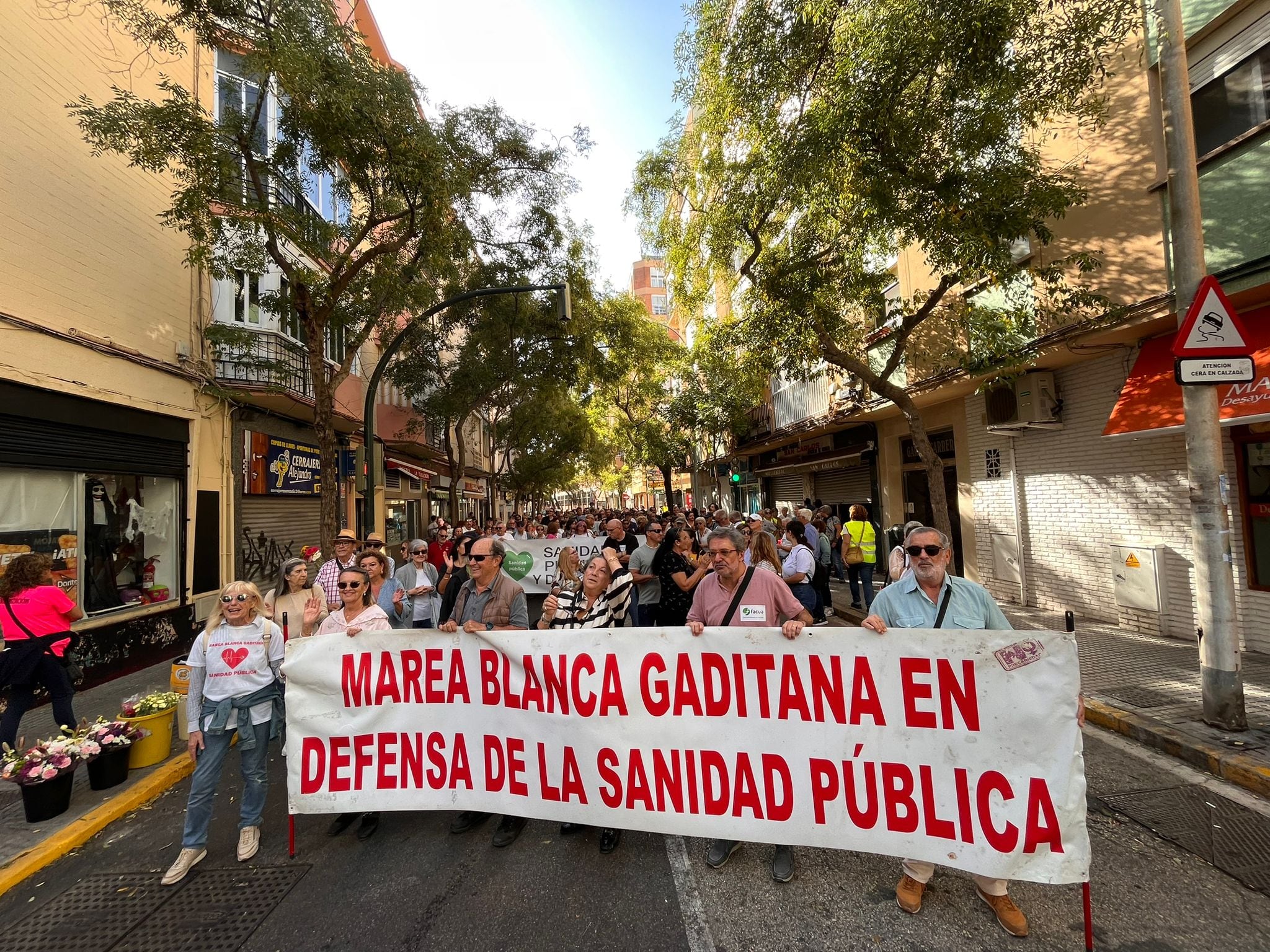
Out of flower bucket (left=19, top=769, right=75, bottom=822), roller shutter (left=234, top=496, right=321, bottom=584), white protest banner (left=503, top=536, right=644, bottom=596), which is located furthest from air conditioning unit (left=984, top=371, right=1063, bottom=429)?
roller shutter (left=234, top=496, right=321, bottom=584)

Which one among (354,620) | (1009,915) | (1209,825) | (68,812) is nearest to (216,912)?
(354,620)

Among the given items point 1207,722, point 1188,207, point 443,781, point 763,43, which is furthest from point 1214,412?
point 763,43

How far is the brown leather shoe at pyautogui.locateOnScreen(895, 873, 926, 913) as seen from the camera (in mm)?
2844

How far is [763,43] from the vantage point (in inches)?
321

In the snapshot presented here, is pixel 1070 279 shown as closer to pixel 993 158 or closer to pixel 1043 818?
pixel 993 158

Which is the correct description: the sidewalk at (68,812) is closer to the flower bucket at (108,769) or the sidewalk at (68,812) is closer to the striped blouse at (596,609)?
the flower bucket at (108,769)

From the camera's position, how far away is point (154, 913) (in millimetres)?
3123

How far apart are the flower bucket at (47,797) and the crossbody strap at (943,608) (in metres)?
5.86

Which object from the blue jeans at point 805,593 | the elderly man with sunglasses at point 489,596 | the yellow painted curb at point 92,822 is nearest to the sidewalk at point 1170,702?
the blue jeans at point 805,593

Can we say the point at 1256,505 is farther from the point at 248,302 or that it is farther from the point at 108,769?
the point at 248,302

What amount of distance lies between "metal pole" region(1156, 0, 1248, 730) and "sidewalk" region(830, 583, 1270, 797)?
27cm

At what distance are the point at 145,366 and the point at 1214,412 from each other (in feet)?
42.1

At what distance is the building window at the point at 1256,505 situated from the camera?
675 cm

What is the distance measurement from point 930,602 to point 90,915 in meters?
4.82
